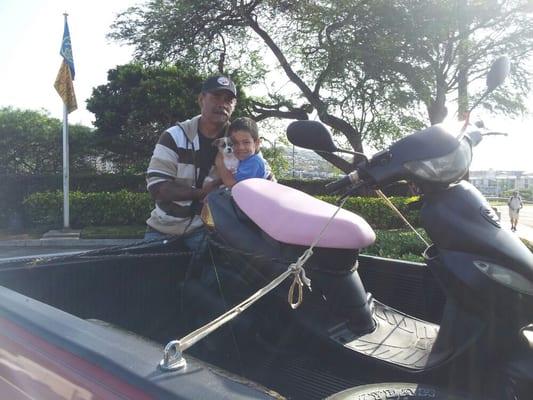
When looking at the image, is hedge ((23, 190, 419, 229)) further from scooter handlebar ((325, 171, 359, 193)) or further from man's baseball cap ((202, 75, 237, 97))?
scooter handlebar ((325, 171, 359, 193))

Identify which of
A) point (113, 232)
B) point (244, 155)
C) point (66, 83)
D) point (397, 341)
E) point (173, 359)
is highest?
point (66, 83)

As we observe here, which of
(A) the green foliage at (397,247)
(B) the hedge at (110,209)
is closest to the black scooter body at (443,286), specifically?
(A) the green foliage at (397,247)

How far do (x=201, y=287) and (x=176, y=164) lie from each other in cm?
85

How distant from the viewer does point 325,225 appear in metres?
1.58

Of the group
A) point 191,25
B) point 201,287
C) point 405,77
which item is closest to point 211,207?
point 201,287

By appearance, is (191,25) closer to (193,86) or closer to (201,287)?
(193,86)

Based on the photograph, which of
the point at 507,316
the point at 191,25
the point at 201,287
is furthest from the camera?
the point at 191,25

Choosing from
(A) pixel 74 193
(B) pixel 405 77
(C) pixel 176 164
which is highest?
(B) pixel 405 77

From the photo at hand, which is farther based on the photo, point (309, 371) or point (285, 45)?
point (285, 45)

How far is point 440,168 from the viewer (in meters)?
1.50

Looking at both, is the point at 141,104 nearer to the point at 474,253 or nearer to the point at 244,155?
the point at 244,155

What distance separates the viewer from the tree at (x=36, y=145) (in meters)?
19.5

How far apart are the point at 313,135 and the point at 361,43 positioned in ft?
38.7

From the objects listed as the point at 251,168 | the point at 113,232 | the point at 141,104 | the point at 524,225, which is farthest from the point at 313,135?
the point at 524,225
